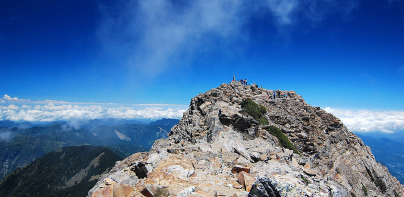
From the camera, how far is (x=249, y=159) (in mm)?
18531

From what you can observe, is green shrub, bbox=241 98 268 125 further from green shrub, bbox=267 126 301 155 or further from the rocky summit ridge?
green shrub, bbox=267 126 301 155

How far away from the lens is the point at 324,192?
10.4 metres

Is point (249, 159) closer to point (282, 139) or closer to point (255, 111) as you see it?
point (282, 139)

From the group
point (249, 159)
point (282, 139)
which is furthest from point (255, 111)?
point (249, 159)

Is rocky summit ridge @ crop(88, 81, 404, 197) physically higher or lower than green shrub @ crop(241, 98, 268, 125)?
lower

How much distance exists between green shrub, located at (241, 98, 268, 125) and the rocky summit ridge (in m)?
1.45

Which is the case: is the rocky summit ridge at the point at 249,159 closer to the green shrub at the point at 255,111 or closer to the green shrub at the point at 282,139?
the green shrub at the point at 282,139

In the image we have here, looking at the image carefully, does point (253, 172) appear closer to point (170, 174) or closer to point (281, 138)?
point (170, 174)

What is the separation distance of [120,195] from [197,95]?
34.7 metres

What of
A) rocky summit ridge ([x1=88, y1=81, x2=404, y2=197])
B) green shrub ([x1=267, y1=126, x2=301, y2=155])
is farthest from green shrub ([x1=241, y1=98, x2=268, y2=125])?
green shrub ([x1=267, y1=126, x2=301, y2=155])


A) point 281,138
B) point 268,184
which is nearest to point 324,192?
point 268,184

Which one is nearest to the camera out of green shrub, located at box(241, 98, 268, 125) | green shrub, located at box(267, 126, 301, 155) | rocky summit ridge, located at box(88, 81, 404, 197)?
rocky summit ridge, located at box(88, 81, 404, 197)

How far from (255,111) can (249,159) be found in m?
19.9

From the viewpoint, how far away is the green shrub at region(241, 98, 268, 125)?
1410 inches
